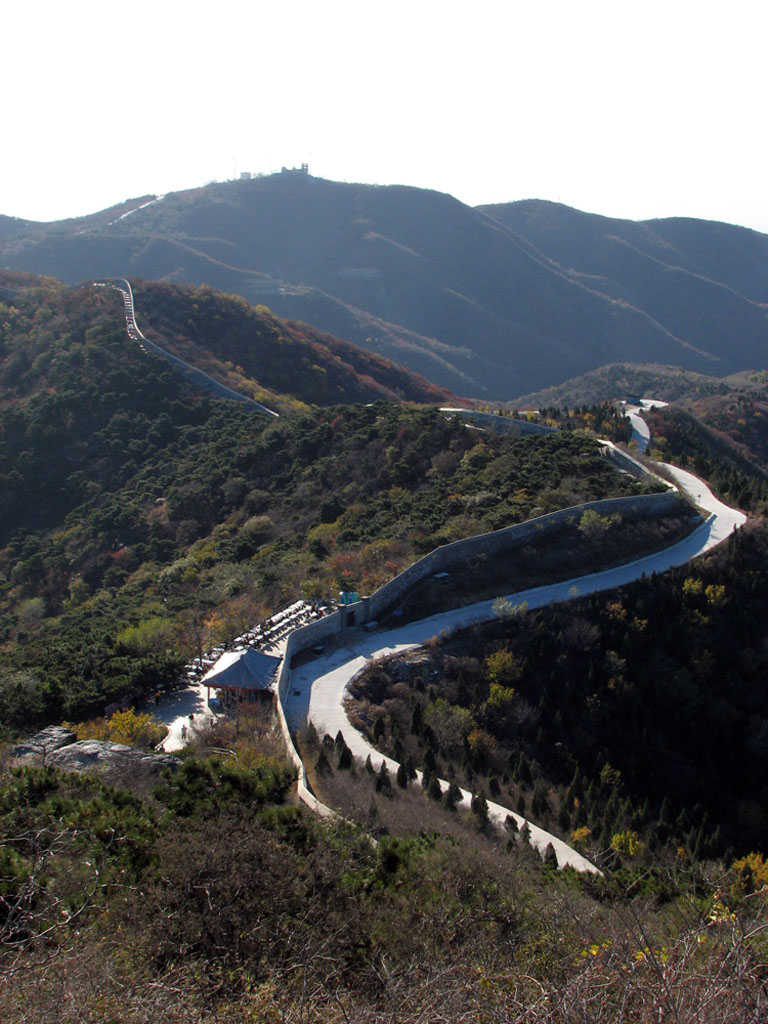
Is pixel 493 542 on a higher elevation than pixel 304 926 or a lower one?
lower

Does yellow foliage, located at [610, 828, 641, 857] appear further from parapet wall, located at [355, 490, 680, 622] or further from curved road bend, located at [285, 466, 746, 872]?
parapet wall, located at [355, 490, 680, 622]

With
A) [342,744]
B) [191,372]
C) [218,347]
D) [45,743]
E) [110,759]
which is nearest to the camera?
[110,759]

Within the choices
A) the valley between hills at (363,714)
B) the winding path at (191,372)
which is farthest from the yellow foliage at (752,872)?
the winding path at (191,372)

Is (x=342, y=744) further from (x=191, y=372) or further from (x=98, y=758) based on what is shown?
(x=191, y=372)

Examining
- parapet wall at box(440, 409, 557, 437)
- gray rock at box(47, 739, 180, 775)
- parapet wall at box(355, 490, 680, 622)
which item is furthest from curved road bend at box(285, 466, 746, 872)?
parapet wall at box(440, 409, 557, 437)

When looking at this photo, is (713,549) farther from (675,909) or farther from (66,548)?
(66,548)

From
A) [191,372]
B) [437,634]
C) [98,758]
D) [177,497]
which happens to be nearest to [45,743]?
[98,758]

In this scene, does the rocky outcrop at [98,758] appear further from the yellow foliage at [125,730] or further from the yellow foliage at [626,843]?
the yellow foliage at [626,843]
